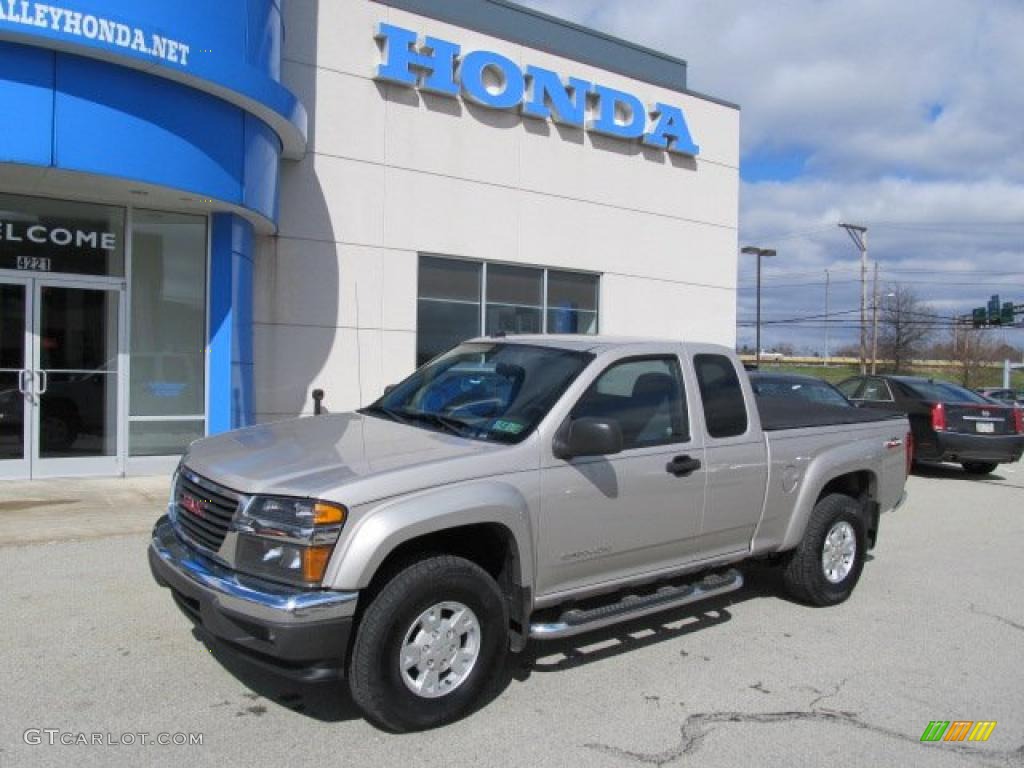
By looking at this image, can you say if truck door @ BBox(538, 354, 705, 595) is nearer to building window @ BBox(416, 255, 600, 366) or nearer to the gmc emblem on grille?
the gmc emblem on grille

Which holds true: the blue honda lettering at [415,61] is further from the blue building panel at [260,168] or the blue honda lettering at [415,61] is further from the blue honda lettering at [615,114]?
the blue honda lettering at [615,114]

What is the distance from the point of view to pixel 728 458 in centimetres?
512

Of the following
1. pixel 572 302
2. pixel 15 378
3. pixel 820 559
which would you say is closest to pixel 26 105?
pixel 15 378

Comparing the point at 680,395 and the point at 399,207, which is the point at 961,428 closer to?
the point at 399,207

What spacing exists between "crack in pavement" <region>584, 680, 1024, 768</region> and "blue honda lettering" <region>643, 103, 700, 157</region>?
1276 cm

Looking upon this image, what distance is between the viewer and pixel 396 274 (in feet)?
41.9

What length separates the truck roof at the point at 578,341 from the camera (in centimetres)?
490

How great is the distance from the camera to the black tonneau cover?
18.6ft

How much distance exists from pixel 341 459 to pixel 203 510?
69 centimetres

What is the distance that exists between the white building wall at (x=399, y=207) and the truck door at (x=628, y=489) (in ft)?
26.1

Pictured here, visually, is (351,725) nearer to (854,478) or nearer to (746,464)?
(746,464)

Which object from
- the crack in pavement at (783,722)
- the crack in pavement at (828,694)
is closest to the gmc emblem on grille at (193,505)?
the crack in pavement at (783,722)

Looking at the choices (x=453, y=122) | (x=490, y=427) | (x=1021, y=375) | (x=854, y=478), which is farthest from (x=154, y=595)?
(x=1021, y=375)

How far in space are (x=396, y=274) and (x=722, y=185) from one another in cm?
759
